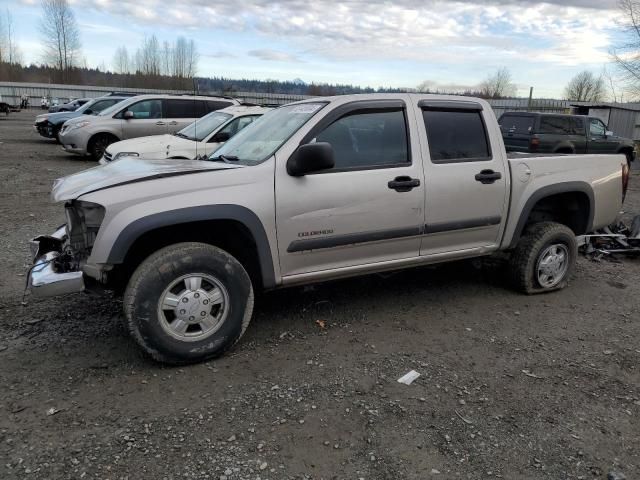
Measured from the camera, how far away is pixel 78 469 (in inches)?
103

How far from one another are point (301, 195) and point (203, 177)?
70 cm

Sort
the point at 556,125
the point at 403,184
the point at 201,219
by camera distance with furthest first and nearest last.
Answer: the point at 556,125 < the point at 403,184 < the point at 201,219

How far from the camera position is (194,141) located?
9.63 m

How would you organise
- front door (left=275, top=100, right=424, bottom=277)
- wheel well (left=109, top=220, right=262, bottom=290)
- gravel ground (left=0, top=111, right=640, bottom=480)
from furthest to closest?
front door (left=275, top=100, right=424, bottom=277), wheel well (left=109, top=220, right=262, bottom=290), gravel ground (left=0, top=111, right=640, bottom=480)

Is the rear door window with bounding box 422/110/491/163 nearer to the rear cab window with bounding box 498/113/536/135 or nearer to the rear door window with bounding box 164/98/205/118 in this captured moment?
the rear door window with bounding box 164/98/205/118

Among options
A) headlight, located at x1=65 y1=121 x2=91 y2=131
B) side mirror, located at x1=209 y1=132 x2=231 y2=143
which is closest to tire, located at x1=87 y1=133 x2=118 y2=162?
headlight, located at x1=65 y1=121 x2=91 y2=131

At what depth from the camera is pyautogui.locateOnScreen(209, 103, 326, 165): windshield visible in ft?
13.2

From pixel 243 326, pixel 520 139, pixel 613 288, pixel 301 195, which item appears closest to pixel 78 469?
pixel 243 326

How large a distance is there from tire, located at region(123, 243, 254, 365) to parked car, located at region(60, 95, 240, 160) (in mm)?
10716

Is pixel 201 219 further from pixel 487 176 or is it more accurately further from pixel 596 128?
pixel 596 128

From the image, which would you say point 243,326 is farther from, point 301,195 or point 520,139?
point 520,139

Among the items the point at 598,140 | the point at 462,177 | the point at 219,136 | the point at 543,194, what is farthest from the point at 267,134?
the point at 598,140

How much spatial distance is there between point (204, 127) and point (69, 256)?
6.88 m

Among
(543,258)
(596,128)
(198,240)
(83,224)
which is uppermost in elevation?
(596,128)
